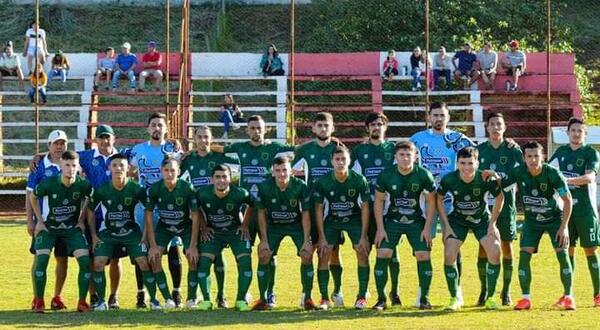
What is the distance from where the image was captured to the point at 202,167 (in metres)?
15.7

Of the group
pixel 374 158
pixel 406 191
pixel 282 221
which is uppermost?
pixel 374 158

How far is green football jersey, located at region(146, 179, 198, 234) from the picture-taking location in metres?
15.1

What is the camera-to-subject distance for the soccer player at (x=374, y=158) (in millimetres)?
15180

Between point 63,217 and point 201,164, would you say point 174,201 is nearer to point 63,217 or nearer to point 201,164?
point 201,164

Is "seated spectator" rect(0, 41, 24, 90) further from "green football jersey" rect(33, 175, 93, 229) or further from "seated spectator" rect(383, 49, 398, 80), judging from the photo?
"green football jersey" rect(33, 175, 93, 229)

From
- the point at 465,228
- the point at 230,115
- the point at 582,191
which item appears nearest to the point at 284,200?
the point at 465,228

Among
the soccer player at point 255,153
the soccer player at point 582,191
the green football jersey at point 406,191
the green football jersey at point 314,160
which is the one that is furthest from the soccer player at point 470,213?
the soccer player at point 255,153

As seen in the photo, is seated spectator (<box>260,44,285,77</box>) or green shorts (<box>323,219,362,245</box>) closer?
green shorts (<box>323,219,362,245</box>)

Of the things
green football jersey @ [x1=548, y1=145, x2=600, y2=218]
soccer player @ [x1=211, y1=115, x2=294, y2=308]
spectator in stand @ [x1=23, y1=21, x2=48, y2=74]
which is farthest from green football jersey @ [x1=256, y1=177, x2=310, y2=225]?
spectator in stand @ [x1=23, y1=21, x2=48, y2=74]

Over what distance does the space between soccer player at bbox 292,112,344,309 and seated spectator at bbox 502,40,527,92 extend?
654 inches

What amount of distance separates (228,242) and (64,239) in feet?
6.09

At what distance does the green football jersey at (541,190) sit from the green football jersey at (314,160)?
6.72 ft

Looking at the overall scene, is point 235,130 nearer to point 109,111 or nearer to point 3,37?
point 109,111

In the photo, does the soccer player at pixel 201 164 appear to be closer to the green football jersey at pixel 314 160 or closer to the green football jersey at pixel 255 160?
the green football jersey at pixel 255 160
